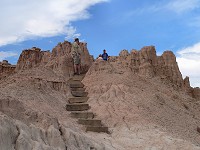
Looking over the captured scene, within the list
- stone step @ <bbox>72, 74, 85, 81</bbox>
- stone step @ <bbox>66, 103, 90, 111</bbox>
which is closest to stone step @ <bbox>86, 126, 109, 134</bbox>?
stone step @ <bbox>66, 103, 90, 111</bbox>

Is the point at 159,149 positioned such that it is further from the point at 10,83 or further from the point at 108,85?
the point at 10,83

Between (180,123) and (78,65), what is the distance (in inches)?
215

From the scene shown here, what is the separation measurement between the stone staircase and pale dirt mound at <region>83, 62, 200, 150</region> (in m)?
0.26

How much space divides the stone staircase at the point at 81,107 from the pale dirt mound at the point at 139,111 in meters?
0.26

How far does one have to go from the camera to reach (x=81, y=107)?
14.7 m

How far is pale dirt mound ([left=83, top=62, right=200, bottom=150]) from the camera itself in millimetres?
12547

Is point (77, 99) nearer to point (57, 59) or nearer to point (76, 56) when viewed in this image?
point (76, 56)

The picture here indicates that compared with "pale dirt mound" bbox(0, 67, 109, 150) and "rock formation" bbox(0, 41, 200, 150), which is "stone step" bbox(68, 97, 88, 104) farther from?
"pale dirt mound" bbox(0, 67, 109, 150)

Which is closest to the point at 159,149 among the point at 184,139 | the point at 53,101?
the point at 184,139

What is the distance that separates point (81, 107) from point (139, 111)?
2.06 meters

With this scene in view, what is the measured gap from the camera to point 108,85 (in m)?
16.2

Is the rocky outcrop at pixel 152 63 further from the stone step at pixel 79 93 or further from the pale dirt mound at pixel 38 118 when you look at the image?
the pale dirt mound at pixel 38 118

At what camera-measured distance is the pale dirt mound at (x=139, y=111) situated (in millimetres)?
Result: 12547

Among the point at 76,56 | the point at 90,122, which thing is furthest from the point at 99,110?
the point at 76,56
